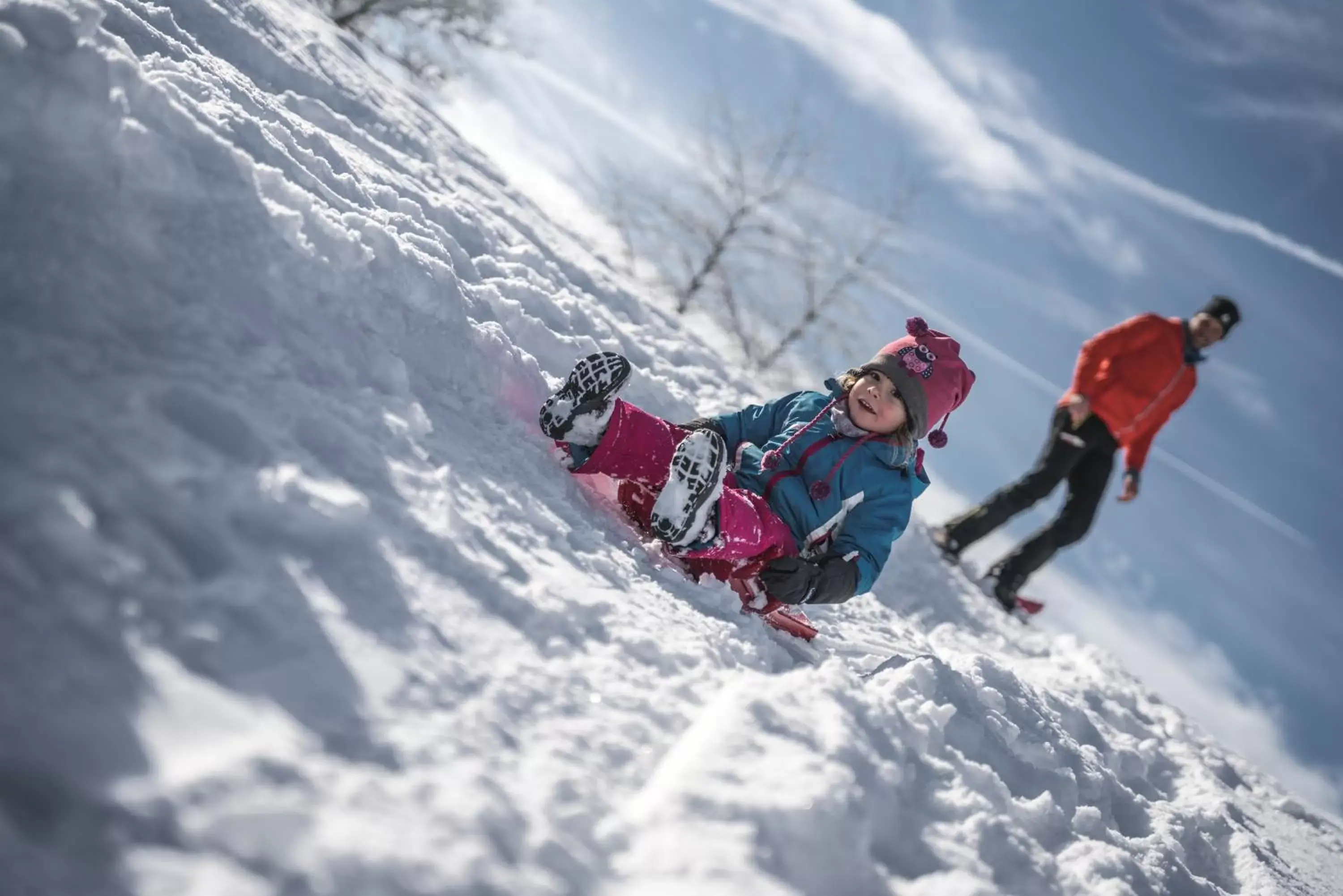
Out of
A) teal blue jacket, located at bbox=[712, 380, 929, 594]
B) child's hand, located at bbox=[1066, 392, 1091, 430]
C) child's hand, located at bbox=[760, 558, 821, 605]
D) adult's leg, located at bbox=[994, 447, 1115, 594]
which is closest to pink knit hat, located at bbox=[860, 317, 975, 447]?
teal blue jacket, located at bbox=[712, 380, 929, 594]

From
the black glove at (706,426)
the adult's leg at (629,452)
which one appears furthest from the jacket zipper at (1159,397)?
the adult's leg at (629,452)

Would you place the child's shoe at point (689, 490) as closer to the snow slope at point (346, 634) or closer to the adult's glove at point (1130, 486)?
the snow slope at point (346, 634)

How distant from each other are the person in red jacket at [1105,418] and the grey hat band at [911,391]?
3.00 metres

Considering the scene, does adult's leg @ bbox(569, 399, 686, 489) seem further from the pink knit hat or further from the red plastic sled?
the pink knit hat

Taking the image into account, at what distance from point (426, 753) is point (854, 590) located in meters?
1.84

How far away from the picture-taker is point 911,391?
2988 millimetres

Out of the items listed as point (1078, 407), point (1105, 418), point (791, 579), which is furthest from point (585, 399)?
point (1105, 418)

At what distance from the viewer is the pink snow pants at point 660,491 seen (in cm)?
256

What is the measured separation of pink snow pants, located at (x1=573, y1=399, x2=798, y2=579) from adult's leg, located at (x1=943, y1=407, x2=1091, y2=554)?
145 inches

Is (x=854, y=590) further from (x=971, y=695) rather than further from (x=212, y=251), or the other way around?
Answer: (x=212, y=251)

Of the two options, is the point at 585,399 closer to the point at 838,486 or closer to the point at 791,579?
the point at 791,579

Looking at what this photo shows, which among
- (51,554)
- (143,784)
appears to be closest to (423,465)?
(51,554)

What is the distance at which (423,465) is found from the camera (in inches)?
75.2

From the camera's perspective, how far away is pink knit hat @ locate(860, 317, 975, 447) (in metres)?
3.00
